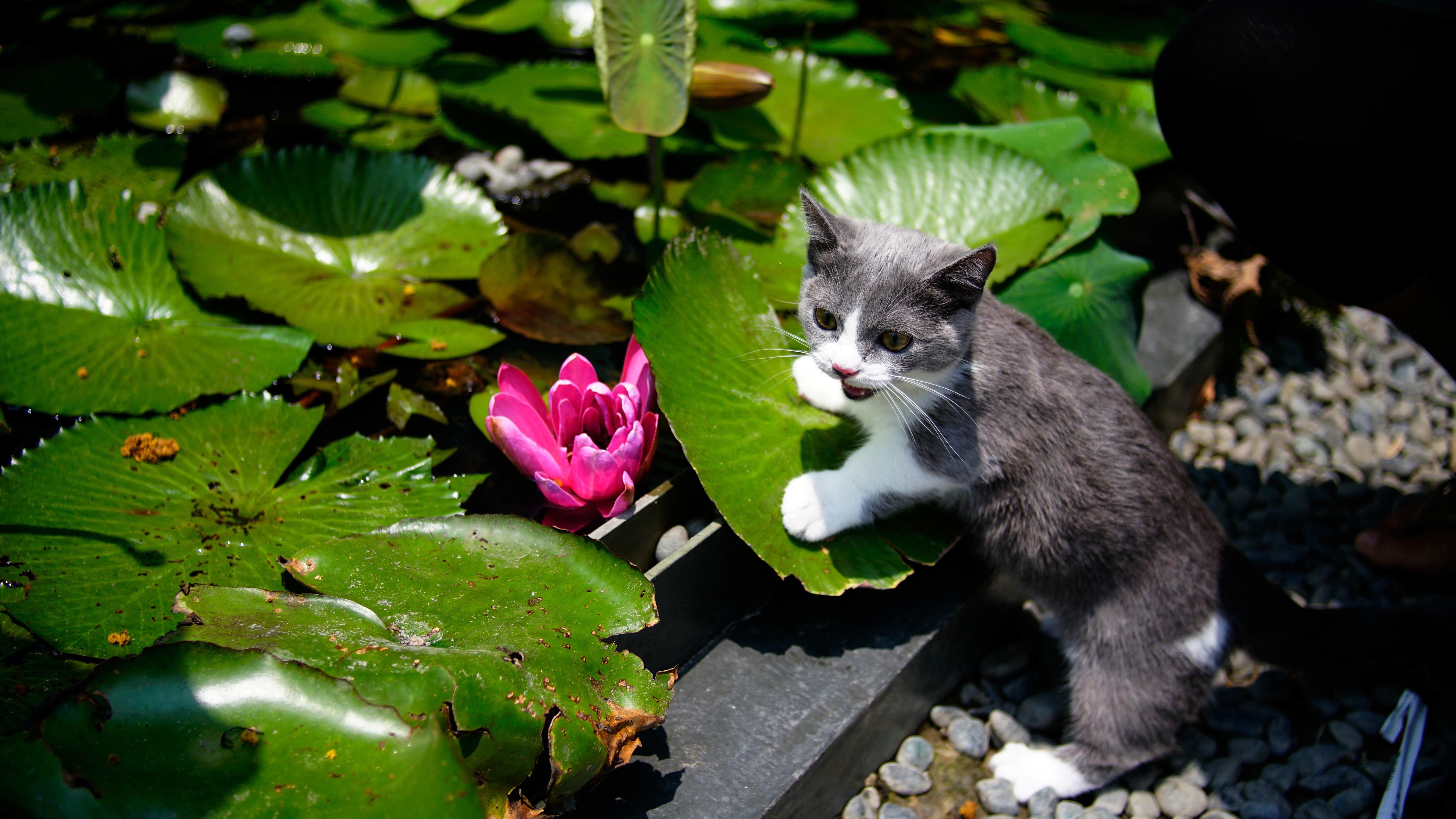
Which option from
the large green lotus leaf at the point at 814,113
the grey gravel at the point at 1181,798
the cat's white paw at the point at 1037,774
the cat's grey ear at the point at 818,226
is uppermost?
the cat's grey ear at the point at 818,226

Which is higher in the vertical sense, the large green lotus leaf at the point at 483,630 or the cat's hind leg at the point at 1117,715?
the large green lotus leaf at the point at 483,630

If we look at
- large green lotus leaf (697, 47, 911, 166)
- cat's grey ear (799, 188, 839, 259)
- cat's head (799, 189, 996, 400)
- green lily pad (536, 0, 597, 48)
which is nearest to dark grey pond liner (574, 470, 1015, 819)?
cat's head (799, 189, 996, 400)

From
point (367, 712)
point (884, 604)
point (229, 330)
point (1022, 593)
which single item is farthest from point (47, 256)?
point (1022, 593)

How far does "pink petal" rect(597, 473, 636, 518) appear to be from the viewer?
1.58 m

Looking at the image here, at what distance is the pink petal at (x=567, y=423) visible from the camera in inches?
63.1

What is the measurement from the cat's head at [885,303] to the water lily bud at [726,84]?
1.94ft

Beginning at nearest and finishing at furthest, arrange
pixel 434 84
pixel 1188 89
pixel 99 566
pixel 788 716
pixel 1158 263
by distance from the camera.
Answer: pixel 99 566 → pixel 788 716 → pixel 1188 89 → pixel 434 84 → pixel 1158 263

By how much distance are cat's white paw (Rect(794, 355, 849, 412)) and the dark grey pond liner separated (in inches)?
12.3

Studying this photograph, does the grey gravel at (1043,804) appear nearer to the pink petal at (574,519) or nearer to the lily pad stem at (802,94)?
the pink petal at (574,519)

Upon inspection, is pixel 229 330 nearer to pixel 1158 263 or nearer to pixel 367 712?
pixel 367 712

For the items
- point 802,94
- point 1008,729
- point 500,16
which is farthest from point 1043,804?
point 500,16

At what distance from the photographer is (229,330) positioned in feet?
5.91

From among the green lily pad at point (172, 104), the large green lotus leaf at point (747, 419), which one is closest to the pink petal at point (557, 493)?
the large green lotus leaf at point (747, 419)

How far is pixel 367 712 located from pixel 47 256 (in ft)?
4.75
